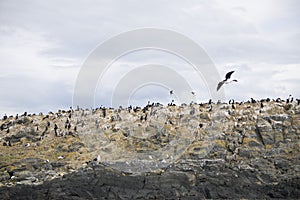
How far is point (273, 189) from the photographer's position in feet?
168

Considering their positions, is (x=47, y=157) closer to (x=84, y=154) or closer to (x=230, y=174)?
(x=84, y=154)

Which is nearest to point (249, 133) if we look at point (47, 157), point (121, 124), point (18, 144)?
point (121, 124)

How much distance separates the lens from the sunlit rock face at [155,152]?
166ft

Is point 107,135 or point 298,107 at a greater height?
point 298,107

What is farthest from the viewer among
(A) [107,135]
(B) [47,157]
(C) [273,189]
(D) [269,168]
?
(A) [107,135]

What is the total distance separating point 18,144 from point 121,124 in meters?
12.9

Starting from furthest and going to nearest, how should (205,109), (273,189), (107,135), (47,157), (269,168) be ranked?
(205,109) → (107,135) → (47,157) → (269,168) → (273,189)

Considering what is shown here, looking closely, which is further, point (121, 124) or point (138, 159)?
point (121, 124)

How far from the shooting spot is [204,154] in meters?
57.9

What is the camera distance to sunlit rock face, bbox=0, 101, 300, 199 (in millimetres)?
50500

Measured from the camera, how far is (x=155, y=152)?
6031 centimetres

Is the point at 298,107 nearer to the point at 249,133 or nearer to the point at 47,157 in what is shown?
the point at 249,133

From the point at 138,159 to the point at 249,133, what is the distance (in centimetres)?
1319

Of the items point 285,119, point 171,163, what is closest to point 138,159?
point 171,163
